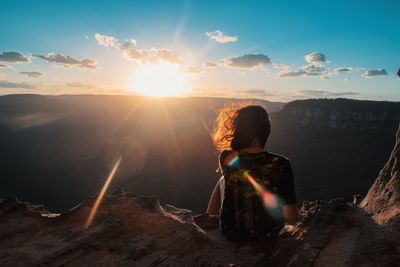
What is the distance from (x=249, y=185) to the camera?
12.1 feet

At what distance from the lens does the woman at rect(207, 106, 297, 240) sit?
3527mm

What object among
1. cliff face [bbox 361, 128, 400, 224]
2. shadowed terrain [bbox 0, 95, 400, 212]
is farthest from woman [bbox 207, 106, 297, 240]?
shadowed terrain [bbox 0, 95, 400, 212]

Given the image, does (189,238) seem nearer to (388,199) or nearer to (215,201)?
(215,201)

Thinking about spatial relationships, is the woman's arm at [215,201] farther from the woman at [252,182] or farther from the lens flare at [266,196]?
the lens flare at [266,196]

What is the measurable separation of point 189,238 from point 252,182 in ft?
3.54

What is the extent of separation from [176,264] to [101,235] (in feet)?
4.02

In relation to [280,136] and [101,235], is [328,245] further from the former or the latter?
[280,136]

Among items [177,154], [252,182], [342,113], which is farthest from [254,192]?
[342,113]

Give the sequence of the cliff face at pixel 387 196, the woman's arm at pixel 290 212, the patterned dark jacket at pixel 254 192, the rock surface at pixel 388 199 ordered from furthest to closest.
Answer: the cliff face at pixel 387 196 < the rock surface at pixel 388 199 < the woman's arm at pixel 290 212 < the patterned dark jacket at pixel 254 192

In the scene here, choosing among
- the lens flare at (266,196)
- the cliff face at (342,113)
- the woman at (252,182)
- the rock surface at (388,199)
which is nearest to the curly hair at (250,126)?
the woman at (252,182)

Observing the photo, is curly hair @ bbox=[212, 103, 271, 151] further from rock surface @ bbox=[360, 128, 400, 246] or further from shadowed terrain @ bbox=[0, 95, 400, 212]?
shadowed terrain @ bbox=[0, 95, 400, 212]

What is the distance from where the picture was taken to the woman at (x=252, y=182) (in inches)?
139

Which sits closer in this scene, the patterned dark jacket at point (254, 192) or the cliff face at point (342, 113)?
the patterned dark jacket at point (254, 192)

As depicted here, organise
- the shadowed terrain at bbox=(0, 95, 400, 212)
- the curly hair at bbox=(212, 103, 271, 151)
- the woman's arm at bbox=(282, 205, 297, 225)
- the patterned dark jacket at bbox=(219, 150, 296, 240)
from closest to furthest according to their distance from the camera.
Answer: the curly hair at bbox=(212, 103, 271, 151) < the patterned dark jacket at bbox=(219, 150, 296, 240) < the woman's arm at bbox=(282, 205, 297, 225) < the shadowed terrain at bbox=(0, 95, 400, 212)
